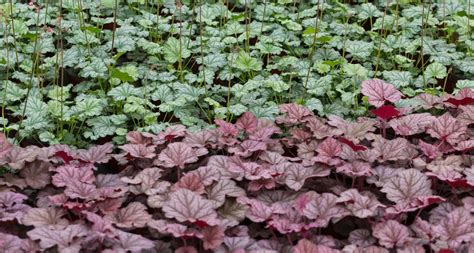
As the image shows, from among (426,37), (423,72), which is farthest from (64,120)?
(426,37)

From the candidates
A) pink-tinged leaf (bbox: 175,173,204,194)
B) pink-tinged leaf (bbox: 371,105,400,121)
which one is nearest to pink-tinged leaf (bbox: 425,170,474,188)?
pink-tinged leaf (bbox: 371,105,400,121)

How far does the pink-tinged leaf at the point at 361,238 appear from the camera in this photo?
245cm

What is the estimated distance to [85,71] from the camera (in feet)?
11.5

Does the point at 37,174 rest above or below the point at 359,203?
below

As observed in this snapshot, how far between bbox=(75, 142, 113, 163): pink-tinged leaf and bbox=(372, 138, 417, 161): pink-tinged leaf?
976 mm

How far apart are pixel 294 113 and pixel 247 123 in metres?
0.21

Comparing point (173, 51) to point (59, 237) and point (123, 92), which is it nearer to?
point (123, 92)

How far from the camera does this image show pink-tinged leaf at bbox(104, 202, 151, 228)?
2459 mm

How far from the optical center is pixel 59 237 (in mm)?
2309

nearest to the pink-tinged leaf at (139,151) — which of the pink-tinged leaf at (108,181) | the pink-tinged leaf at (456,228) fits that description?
the pink-tinged leaf at (108,181)

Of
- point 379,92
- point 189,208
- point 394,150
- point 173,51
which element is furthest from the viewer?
point 173,51

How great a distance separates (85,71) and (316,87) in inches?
40.2

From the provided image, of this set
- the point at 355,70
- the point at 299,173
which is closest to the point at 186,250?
the point at 299,173

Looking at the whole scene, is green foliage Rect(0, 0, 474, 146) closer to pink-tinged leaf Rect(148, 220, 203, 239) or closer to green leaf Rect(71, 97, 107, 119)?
green leaf Rect(71, 97, 107, 119)
